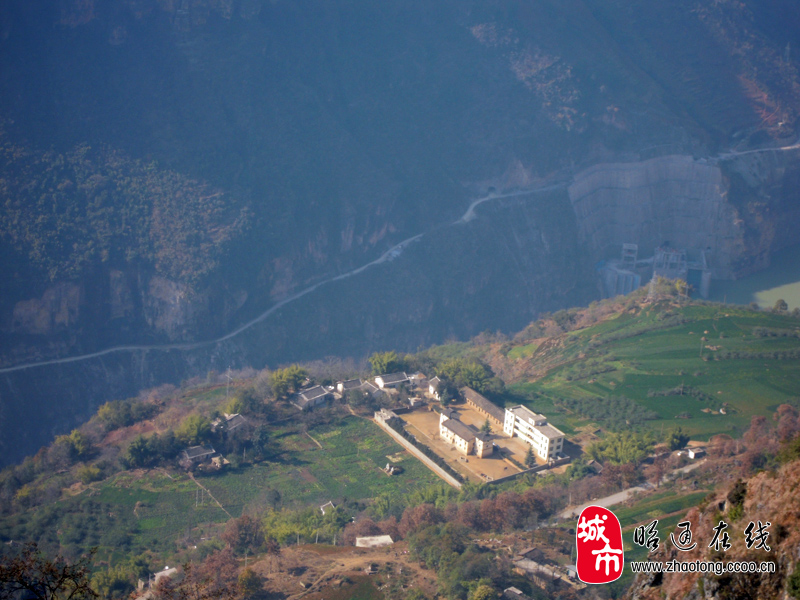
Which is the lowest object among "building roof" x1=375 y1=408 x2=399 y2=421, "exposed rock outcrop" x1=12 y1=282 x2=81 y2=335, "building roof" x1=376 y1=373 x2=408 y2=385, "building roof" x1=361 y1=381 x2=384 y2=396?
"building roof" x1=375 y1=408 x2=399 y2=421

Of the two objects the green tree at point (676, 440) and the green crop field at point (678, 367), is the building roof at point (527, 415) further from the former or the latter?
the green tree at point (676, 440)

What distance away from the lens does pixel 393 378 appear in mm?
40656

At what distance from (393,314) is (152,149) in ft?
88.1

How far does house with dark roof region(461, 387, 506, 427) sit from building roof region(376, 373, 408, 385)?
11.3ft

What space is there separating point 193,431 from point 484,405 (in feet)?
47.2

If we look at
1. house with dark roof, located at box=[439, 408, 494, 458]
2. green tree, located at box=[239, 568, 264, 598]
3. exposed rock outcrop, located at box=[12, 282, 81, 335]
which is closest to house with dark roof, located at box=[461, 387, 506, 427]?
house with dark roof, located at box=[439, 408, 494, 458]

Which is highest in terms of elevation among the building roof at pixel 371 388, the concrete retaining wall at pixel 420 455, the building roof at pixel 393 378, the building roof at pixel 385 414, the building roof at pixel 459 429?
the building roof at pixel 393 378

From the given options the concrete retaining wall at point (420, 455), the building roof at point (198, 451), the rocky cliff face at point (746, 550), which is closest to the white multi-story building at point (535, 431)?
the concrete retaining wall at point (420, 455)

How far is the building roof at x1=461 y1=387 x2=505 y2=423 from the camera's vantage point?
121 feet

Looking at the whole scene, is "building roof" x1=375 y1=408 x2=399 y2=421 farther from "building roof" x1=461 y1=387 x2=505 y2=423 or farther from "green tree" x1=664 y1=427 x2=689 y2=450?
"green tree" x1=664 y1=427 x2=689 y2=450

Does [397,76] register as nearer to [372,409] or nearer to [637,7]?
[637,7]

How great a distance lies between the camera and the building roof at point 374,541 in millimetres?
25266

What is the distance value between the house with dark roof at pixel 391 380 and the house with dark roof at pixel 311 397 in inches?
107

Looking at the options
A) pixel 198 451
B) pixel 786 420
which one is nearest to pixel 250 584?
pixel 198 451
